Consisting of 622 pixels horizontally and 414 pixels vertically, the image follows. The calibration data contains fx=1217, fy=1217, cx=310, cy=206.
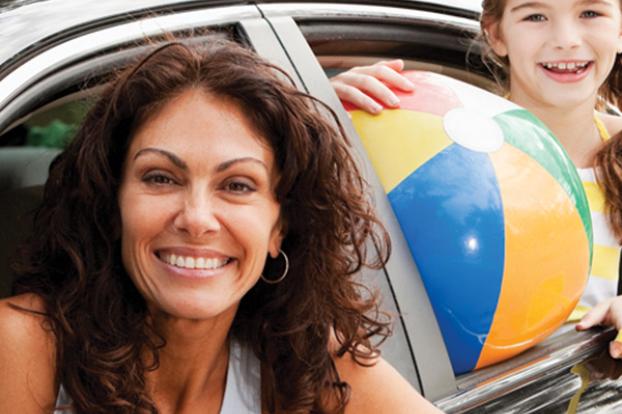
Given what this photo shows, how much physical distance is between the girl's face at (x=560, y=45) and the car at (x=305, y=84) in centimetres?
61

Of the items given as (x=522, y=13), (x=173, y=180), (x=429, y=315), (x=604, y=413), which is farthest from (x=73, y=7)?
(x=522, y=13)

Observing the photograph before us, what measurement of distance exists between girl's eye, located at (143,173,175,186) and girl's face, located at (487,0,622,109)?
159cm

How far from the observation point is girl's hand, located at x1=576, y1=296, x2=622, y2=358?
Answer: 8.91 feet

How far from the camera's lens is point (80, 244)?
2170mm

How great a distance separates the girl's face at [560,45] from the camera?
341cm

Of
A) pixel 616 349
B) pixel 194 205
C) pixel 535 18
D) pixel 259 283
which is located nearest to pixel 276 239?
pixel 259 283

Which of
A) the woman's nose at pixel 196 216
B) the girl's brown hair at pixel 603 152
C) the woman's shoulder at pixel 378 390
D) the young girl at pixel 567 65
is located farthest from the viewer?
the young girl at pixel 567 65

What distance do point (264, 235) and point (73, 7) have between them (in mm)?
577

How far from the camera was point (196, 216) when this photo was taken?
2000mm

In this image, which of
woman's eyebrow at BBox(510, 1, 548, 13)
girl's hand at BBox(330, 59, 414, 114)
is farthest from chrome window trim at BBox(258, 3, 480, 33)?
woman's eyebrow at BBox(510, 1, 548, 13)

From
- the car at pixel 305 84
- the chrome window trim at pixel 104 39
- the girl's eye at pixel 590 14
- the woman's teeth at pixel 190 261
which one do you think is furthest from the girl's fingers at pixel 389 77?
the girl's eye at pixel 590 14

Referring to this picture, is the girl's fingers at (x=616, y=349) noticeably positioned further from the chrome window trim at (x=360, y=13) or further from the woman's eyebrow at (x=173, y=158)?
the woman's eyebrow at (x=173, y=158)

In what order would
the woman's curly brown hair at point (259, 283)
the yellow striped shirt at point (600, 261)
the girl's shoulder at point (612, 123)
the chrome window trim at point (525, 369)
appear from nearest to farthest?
1. the woman's curly brown hair at point (259, 283)
2. the chrome window trim at point (525, 369)
3. the yellow striped shirt at point (600, 261)
4. the girl's shoulder at point (612, 123)

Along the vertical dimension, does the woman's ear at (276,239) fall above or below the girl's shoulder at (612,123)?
below
